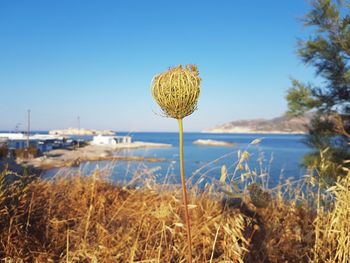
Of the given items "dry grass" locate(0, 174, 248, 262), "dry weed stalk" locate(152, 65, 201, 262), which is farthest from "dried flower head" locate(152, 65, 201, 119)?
"dry grass" locate(0, 174, 248, 262)

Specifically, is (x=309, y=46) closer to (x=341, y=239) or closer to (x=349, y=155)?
(x=349, y=155)

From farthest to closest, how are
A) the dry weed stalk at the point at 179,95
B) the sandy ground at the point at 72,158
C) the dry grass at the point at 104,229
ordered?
1. the sandy ground at the point at 72,158
2. the dry grass at the point at 104,229
3. the dry weed stalk at the point at 179,95

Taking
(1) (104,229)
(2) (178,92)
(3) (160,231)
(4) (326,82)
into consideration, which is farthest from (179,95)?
(4) (326,82)

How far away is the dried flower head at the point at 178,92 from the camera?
115cm

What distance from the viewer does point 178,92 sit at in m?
1.15

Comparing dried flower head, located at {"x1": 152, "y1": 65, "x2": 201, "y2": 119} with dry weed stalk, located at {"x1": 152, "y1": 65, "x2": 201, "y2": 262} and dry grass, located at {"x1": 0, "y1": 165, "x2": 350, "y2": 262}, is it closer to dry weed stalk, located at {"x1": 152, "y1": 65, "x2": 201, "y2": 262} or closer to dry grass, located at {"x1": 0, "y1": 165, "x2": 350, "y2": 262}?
dry weed stalk, located at {"x1": 152, "y1": 65, "x2": 201, "y2": 262}

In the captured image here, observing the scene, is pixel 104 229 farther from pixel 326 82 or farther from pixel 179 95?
pixel 326 82

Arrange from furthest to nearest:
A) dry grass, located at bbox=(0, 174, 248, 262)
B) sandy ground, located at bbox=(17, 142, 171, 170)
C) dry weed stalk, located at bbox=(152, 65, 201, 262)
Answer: sandy ground, located at bbox=(17, 142, 171, 170), dry grass, located at bbox=(0, 174, 248, 262), dry weed stalk, located at bbox=(152, 65, 201, 262)

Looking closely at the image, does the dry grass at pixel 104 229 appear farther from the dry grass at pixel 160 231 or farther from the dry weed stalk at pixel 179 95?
the dry weed stalk at pixel 179 95

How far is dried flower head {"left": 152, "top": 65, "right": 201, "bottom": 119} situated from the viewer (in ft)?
3.77

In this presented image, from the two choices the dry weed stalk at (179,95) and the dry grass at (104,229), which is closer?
the dry weed stalk at (179,95)

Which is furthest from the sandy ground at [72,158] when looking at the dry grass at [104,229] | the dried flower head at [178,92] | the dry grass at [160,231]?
the dried flower head at [178,92]

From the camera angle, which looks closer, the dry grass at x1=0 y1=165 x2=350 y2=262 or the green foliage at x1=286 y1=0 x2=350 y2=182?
the dry grass at x1=0 y1=165 x2=350 y2=262

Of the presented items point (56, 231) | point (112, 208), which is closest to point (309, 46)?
point (112, 208)
